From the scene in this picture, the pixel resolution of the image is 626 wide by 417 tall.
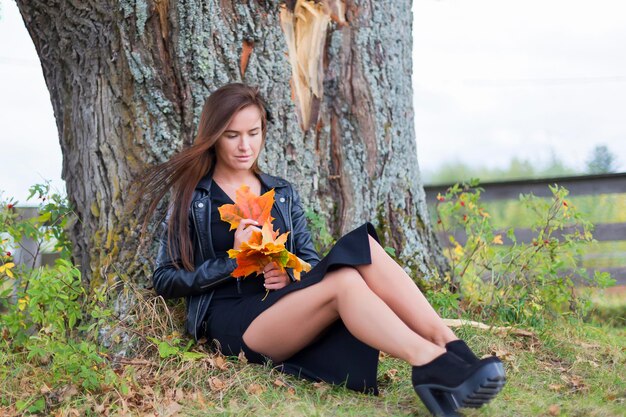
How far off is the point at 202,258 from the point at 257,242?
0.52 m

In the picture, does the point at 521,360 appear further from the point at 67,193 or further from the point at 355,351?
the point at 67,193

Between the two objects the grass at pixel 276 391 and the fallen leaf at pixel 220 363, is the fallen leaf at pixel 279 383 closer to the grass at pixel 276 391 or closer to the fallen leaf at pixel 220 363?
the grass at pixel 276 391

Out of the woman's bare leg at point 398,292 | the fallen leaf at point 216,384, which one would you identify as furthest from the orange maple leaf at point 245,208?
the fallen leaf at point 216,384

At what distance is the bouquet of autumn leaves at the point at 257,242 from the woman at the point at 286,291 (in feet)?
0.22

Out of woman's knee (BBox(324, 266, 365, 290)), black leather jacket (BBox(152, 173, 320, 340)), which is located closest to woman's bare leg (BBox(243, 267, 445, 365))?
woman's knee (BBox(324, 266, 365, 290))

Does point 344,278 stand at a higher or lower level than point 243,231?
lower

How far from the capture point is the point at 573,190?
704 centimetres

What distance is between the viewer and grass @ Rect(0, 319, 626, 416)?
3.37 meters

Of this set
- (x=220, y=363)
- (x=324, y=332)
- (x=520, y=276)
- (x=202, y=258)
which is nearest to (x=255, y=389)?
(x=220, y=363)

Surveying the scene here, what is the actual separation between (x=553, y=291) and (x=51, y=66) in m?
3.59

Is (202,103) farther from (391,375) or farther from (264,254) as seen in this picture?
(391,375)

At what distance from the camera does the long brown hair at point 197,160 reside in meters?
3.90

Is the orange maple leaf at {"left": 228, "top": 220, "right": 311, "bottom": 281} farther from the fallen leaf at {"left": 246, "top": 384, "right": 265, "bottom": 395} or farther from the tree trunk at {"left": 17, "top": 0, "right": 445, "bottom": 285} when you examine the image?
the tree trunk at {"left": 17, "top": 0, "right": 445, "bottom": 285}

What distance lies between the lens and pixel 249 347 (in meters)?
3.69
